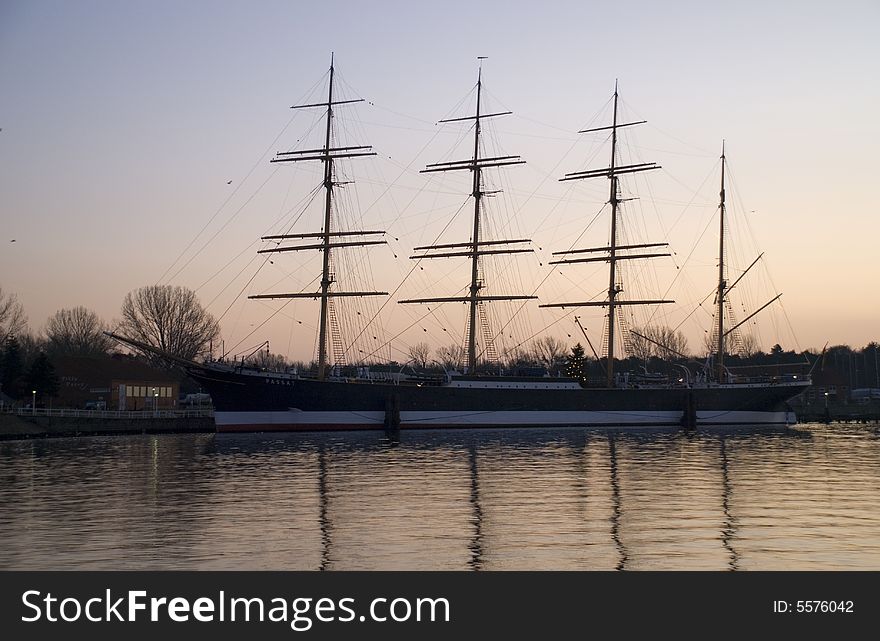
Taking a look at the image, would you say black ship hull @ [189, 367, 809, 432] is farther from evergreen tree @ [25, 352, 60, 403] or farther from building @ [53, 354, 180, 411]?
building @ [53, 354, 180, 411]

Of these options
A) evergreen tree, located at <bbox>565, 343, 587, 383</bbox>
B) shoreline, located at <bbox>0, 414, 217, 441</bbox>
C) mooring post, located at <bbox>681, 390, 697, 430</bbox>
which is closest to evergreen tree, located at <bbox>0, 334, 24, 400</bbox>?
shoreline, located at <bbox>0, 414, 217, 441</bbox>

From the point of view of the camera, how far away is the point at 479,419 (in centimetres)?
7350

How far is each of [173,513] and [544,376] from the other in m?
56.4

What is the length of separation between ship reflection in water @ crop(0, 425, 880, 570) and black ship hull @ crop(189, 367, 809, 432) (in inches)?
733

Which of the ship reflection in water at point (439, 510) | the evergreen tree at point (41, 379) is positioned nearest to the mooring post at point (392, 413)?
the ship reflection in water at point (439, 510)

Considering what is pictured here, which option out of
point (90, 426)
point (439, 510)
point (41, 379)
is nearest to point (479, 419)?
point (90, 426)

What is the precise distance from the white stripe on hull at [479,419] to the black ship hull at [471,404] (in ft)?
0.23

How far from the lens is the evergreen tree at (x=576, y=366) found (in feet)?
294

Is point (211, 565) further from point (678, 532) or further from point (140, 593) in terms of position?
point (678, 532)

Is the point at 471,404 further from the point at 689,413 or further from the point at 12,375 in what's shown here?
the point at 12,375

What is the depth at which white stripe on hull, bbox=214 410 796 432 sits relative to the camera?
66625 millimetres

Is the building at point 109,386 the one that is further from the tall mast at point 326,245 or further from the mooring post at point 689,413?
the mooring post at point 689,413

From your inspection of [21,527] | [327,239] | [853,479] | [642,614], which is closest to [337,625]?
[642,614]

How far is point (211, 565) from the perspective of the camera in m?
16.9
